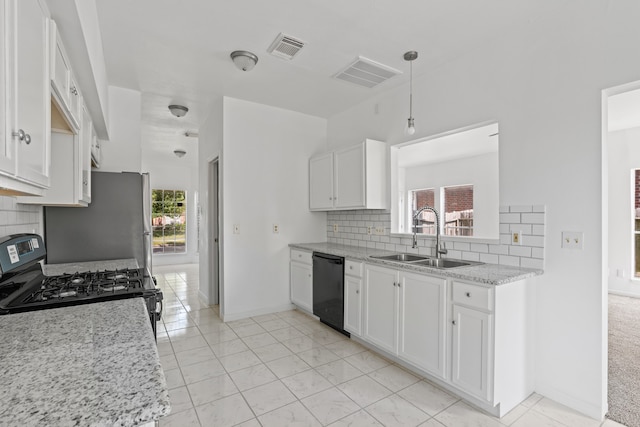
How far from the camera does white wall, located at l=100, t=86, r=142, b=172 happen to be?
3.42 meters

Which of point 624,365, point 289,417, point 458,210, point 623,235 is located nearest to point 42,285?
point 289,417

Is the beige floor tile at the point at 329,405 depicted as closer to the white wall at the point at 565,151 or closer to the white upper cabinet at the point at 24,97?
the white wall at the point at 565,151

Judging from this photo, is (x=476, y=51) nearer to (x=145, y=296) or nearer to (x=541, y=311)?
(x=541, y=311)

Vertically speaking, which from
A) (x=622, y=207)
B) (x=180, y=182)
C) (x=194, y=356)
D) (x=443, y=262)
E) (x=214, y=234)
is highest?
(x=180, y=182)

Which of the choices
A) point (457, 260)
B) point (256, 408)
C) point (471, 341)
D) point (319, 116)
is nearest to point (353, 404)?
point (256, 408)

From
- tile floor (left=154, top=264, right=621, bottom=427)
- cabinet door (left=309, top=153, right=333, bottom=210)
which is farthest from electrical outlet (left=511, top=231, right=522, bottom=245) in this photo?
cabinet door (left=309, top=153, right=333, bottom=210)

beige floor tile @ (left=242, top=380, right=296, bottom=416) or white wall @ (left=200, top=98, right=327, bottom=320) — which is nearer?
beige floor tile @ (left=242, top=380, right=296, bottom=416)

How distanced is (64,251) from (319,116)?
331 cm

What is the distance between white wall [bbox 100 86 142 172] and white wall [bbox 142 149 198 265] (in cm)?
419

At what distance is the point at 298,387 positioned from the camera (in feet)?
7.80

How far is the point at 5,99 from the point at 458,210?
785 centimetres

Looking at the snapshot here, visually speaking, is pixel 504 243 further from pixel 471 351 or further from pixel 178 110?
pixel 178 110

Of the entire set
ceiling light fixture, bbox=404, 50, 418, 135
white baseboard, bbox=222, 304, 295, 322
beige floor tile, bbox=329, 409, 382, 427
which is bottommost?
beige floor tile, bbox=329, 409, 382, 427

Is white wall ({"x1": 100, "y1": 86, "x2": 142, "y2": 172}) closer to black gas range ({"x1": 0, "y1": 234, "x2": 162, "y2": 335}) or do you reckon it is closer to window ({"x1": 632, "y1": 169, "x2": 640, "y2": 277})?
black gas range ({"x1": 0, "y1": 234, "x2": 162, "y2": 335})
